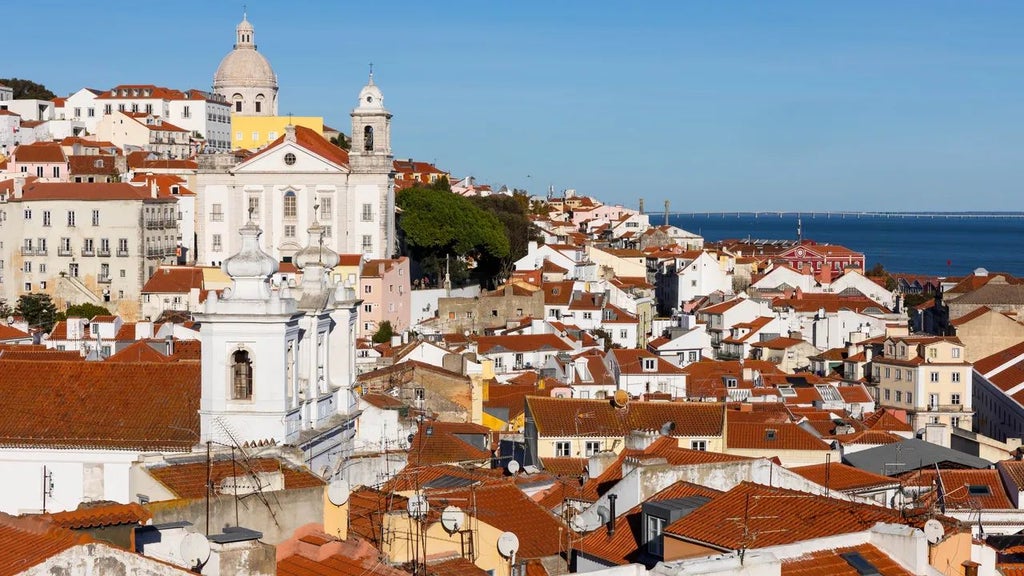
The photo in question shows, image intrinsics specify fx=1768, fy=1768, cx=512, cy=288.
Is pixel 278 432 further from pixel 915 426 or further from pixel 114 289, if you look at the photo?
pixel 114 289

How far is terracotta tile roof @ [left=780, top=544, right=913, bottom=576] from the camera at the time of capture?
36.6 feet

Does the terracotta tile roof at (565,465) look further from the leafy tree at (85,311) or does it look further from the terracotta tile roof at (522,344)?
the leafy tree at (85,311)

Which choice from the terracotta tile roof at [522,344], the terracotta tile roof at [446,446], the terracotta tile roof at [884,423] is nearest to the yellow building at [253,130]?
the terracotta tile roof at [522,344]

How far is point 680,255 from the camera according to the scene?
82688mm

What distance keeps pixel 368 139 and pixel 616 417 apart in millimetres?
37057

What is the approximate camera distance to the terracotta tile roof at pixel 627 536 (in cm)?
1355

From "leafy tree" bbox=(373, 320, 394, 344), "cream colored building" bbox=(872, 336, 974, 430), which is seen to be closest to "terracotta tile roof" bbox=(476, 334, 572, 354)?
A: "leafy tree" bbox=(373, 320, 394, 344)

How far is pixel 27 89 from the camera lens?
10594cm

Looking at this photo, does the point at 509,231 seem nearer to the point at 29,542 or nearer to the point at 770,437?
the point at 770,437

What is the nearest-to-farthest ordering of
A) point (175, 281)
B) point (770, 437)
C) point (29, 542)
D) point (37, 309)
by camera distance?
point (29, 542) < point (770, 437) < point (37, 309) < point (175, 281)

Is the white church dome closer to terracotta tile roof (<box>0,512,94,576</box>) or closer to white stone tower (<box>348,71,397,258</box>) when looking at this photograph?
white stone tower (<box>348,71,397,258</box>)

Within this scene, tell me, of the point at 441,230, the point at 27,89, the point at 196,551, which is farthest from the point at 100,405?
the point at 27,89

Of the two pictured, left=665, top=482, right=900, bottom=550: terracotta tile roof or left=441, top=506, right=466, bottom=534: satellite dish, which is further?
left=441, top=506, right=466, bottom=534: satellite dish

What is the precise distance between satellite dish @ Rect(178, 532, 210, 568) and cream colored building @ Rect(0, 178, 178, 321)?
170ft
